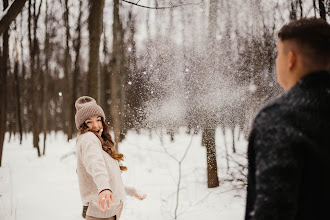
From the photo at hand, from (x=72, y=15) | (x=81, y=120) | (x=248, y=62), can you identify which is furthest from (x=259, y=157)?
(x=72, y=15)

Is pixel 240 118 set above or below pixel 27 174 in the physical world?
above

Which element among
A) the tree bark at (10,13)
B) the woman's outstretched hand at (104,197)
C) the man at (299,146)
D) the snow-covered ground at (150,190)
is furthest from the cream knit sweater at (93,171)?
the tree bark at (10,13)

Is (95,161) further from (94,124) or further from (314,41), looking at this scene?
(314,41)

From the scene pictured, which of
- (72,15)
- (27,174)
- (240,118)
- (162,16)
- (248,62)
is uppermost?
(72,15)

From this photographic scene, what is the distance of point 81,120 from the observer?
2166 mm

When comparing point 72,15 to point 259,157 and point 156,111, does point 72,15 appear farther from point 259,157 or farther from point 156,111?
point 259,157

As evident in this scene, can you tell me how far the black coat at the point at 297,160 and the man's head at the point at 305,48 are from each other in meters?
0.08

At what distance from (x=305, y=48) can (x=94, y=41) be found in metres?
4.64

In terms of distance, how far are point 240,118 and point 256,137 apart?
5279mm

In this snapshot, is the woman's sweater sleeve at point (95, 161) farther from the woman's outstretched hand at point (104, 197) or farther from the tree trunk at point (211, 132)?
the tree trunk at point (211, 132)

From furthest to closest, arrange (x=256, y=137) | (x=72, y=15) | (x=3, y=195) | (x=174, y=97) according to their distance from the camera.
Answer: (x=72, y=15) → (x=174, y=97) → (x=3, y=195) → (x=256, y=137)

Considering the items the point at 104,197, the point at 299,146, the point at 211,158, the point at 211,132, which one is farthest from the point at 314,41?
the point at 211,158

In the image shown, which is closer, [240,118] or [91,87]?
[91,87]

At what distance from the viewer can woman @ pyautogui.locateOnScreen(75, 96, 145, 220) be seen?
70.2 inches
